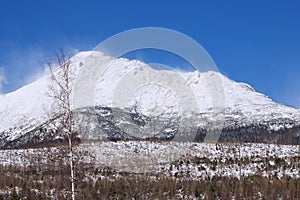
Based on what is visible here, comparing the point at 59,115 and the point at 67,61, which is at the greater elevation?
the point at 67,61

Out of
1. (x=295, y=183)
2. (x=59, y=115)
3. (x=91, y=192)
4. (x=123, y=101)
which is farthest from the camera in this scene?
(x=295, y=183)

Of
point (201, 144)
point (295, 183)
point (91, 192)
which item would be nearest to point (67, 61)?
point (91, 192)

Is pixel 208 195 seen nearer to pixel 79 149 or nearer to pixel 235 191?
pixel 235 191

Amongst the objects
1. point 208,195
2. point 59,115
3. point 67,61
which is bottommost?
point 208,195

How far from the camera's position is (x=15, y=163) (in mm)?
147875

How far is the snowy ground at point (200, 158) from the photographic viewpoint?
133750mm

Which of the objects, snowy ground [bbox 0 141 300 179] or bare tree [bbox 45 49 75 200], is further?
snowy ground [bbox 0 141 300 179]

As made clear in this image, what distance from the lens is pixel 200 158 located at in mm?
159125

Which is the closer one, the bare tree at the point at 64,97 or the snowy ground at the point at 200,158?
the bare tree at the point at 64,97

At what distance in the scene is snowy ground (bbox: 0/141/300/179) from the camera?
439 feet

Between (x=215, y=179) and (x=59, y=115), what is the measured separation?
318 ft

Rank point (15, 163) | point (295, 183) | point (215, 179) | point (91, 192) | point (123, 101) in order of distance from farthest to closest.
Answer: point (15, 163) → point (215, 179) → point (295, 183) → point (91, 192) → point (123, 101)

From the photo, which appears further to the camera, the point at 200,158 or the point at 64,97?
the point at 200,158

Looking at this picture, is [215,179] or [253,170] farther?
[253,170]
